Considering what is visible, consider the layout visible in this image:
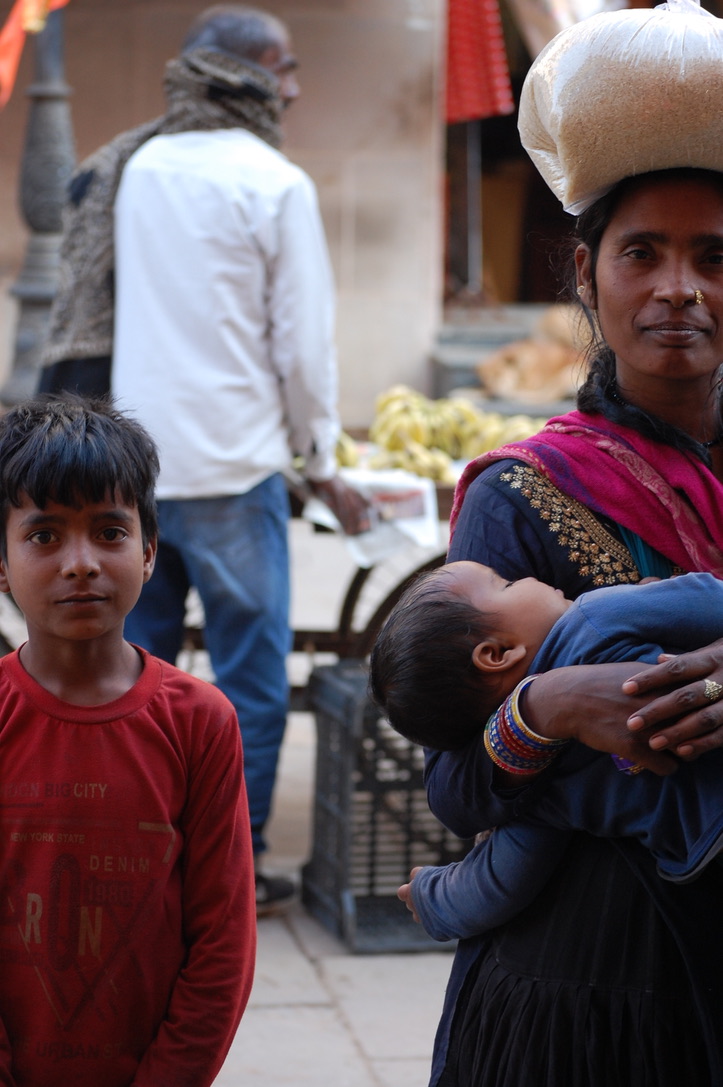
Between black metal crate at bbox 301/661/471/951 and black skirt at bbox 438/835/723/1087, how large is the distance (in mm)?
2213

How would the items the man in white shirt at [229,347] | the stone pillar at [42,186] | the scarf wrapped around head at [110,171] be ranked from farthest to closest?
1. the stone pillar at [42,186]
2. the scarf wrapped around head at [110,171]
3. the man in white shirt at [229,347]

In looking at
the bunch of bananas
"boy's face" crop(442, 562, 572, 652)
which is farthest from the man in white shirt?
"boy's face" crop(442, 562, 572, 652)

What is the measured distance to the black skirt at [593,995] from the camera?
1.52 m

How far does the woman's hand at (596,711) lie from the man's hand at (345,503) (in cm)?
267

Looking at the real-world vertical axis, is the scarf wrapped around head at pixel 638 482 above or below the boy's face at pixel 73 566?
above

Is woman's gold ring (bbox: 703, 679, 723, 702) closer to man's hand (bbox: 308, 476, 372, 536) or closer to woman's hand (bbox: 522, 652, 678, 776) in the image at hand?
woman's hand (bbox: 522, 652, 678, 776)

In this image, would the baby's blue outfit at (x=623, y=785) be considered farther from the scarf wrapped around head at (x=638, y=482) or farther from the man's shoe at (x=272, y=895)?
the man's shoe at (x=272, y=895)

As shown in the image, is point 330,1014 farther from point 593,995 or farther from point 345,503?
point 593,995

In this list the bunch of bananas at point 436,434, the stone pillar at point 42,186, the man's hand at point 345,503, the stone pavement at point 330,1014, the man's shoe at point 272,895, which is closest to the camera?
the stone pavement at point 330,1014

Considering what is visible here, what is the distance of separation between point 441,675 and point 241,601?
2282 millimetres

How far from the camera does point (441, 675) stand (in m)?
1.58

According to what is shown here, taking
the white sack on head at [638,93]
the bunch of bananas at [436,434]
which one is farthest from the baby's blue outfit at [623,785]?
the bunch of bananas at [436,434]

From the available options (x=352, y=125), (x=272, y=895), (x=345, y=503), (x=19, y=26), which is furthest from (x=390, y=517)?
(x=352, y=125)

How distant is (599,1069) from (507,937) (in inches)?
7.1
